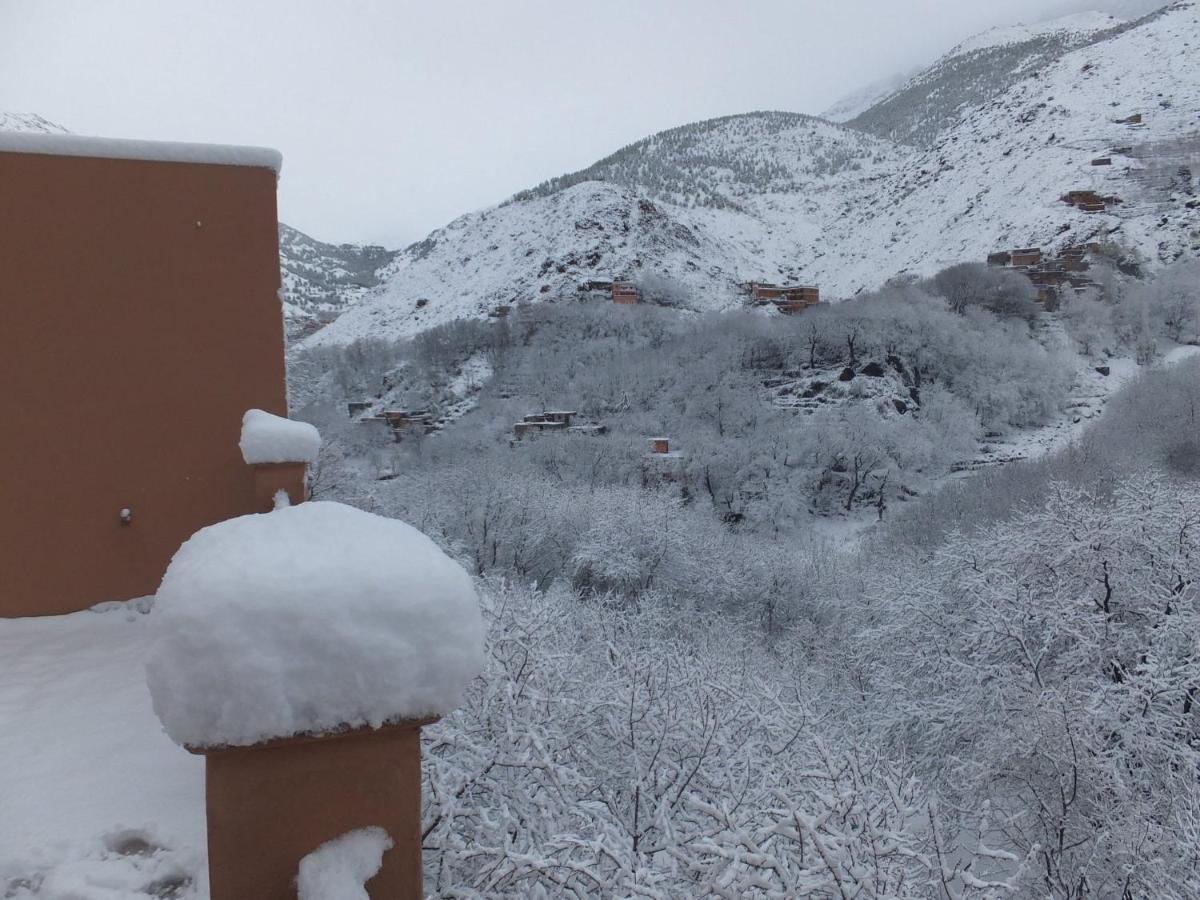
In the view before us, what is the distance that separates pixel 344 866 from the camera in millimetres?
1388

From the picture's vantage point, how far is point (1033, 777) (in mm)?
8586

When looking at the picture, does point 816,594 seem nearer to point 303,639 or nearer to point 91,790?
point 91,790

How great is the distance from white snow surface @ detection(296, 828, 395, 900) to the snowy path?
141 cm

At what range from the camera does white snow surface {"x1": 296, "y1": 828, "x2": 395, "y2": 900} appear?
1.37 m

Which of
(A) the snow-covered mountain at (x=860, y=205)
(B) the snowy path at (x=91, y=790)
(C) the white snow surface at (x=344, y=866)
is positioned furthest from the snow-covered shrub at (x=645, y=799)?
(A) the snow-covered mountain at (x=860, y=205)

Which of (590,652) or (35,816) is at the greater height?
(35,816)

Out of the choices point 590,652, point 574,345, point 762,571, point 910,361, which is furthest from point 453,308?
point 590,652

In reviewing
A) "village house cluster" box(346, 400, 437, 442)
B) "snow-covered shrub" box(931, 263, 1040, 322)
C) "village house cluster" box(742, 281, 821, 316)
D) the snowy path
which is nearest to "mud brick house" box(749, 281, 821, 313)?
"village house cluster" box(742, 281, 821, 316)

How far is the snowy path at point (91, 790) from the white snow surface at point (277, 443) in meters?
1.42

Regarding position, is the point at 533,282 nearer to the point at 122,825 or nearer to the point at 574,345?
the point at 574,345

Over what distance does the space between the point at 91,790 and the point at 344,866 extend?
2199 millimetres

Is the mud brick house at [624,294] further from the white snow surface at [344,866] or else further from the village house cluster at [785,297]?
the white snow surface at [344,866]

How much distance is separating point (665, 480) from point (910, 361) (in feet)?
59.3

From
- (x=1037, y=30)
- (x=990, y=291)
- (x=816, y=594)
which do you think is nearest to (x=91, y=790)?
(x=816, y=594)
